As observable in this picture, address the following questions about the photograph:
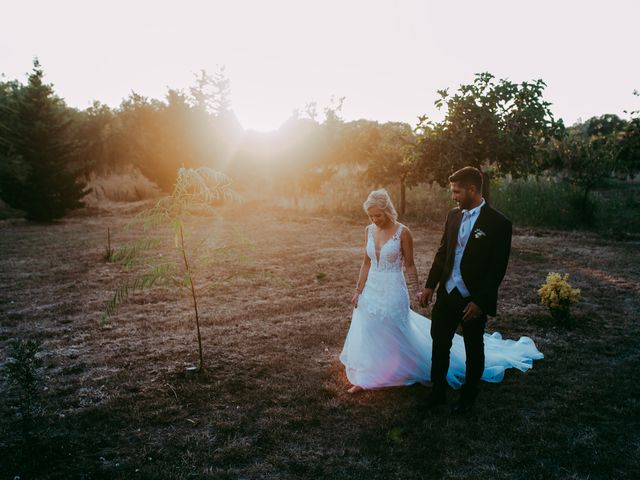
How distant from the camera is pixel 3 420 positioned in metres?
4.36

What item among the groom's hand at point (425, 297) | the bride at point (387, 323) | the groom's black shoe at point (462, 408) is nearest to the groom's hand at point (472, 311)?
the groom's hand at point (425, 297)

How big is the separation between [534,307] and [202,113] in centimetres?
2772

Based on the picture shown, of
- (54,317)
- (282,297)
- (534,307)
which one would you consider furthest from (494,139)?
(54,317)

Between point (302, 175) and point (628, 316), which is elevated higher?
point (302, 175)

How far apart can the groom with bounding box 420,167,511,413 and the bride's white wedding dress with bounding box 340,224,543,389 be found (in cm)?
46

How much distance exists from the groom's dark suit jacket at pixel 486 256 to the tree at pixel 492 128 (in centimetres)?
785

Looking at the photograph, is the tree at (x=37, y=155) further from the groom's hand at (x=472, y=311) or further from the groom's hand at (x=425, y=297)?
the groom's hand at (x=472, y=311)

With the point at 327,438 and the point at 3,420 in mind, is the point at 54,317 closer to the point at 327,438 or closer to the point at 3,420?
the point at 3,420

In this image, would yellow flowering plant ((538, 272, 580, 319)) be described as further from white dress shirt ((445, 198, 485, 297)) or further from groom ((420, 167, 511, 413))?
white dress shirt ((445, 198, 485, 297))

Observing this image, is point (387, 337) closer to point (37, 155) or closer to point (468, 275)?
point (468, 275)

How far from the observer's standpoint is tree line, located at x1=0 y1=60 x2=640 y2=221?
11.6 m

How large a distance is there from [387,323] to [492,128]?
8.40m

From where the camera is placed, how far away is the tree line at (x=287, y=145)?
11.6 m

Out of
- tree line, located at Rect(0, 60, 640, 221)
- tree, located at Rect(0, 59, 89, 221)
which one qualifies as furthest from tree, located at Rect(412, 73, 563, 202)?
tree, located at Rect(0, 59, 89, 221)
